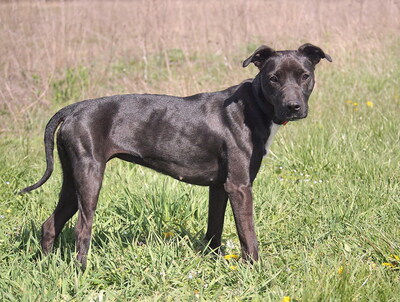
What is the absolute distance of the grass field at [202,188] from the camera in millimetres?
3373

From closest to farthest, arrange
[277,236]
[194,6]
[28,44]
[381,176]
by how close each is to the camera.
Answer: [277,236]
[381,176]
[28,44]
[194,6]

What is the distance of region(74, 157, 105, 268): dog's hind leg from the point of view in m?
3.76

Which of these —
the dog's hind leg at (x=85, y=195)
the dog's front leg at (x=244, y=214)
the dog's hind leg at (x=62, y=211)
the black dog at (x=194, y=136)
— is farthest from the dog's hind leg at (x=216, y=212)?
the dog's hind leg at (x=62, y=211)

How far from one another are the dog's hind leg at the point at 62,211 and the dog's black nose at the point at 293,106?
163 centimetres

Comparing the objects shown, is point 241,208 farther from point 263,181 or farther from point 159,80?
point 159,80

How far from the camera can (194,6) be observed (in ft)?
31.3

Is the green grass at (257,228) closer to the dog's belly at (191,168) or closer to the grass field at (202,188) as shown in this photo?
the grass field at (202,188)

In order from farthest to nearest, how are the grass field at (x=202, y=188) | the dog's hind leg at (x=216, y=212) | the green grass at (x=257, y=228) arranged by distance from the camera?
the dog's hind leg at (x=216, y=212)
the grass field at (x=202, y=188)
the green grass at (x=257, y=228)

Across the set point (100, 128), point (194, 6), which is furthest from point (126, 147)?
point (194, 6)

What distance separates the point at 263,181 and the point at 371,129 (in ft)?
5.48

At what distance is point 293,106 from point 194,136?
0.76m

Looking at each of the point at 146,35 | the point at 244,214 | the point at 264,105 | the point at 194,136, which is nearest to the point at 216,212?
the point at 244,214

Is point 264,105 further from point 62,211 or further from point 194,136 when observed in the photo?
point 62,211

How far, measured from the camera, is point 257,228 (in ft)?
14.1
